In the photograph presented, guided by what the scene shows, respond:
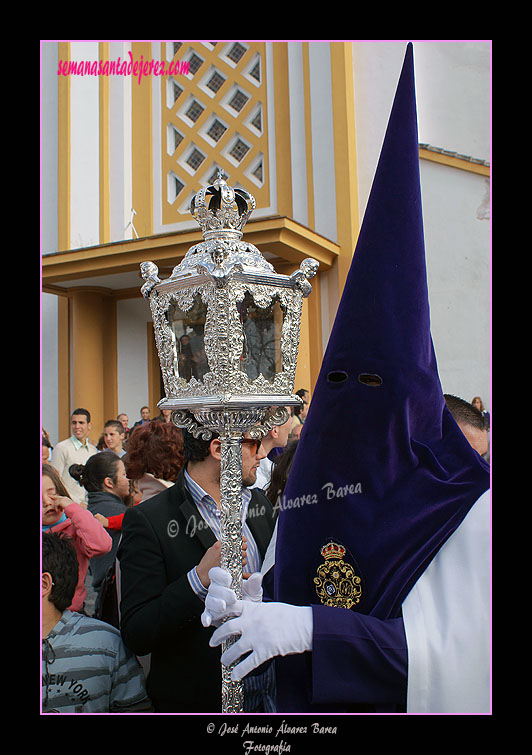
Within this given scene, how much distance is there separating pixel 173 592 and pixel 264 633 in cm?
41

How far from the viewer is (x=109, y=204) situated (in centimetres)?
913

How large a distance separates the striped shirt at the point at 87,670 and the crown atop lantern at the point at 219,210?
138 centimetres

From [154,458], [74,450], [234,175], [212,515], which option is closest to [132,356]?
[234,175]

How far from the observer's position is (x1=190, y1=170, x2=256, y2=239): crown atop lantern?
6.31 feet

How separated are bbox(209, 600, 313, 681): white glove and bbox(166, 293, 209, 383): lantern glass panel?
0.68 metres

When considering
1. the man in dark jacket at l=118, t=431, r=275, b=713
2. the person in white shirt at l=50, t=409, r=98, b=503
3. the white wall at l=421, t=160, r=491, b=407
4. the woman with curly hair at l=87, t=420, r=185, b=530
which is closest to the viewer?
the man in dark jacket at l=118, t=431, r=275, b=713

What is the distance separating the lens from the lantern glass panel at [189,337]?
1.89 metres

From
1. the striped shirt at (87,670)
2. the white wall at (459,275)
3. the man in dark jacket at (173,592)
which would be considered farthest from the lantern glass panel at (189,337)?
the white wall at (459,275)

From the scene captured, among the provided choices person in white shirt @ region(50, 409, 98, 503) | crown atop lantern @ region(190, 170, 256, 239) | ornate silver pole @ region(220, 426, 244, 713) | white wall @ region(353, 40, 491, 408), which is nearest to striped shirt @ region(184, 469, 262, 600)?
ornate silver pole @ region(220, 426, 244, 713)

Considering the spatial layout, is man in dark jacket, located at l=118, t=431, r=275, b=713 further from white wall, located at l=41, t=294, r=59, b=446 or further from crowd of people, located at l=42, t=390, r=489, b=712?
white wall, located at l=41, t=294, r=59, b=446

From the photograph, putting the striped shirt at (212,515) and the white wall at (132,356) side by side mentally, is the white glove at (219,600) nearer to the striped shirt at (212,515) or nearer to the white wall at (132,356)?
the striped shirt at (212,515)

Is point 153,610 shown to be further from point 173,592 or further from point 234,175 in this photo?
point 234,175
